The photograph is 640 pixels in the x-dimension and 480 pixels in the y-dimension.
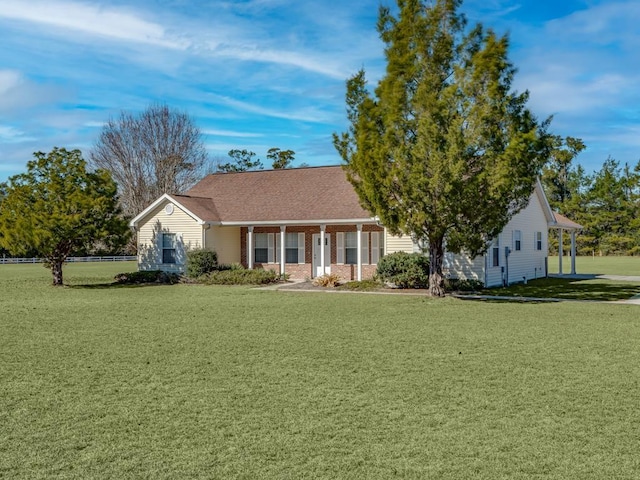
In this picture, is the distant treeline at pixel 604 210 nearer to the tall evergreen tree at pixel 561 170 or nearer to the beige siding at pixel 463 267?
the tall evergreen tree at pixel 561 170

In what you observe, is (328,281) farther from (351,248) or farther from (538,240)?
(538,240)

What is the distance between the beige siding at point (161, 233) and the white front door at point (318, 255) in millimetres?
4968

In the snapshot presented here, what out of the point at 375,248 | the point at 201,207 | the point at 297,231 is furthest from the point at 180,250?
the point at 375,248

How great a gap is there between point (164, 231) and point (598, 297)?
705 inches

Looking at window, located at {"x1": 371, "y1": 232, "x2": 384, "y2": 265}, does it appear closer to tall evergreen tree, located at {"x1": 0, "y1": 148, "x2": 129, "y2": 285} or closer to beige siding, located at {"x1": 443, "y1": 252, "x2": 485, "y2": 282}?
beige siding, located at {"x1": 443, "y1": 252, "x2": 485, "y2": 282}

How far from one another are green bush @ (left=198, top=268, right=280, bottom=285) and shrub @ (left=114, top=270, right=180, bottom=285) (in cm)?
150

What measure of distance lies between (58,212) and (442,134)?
1525cm

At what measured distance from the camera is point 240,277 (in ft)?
83.6

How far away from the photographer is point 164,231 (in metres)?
28.2

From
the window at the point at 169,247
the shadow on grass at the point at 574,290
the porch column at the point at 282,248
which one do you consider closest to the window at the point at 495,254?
the shadow on grass at the point at 574,290

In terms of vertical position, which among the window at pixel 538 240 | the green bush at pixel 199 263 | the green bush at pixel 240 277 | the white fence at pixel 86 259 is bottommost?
the green bush at pixel 240 277

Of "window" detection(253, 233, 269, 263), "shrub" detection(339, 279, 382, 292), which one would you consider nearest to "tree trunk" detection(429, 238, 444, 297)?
"shrub" detection(339, 279, 382, 292)

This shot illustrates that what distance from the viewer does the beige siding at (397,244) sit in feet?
78.6

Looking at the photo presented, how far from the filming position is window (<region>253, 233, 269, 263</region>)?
28391mm
